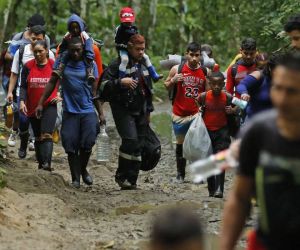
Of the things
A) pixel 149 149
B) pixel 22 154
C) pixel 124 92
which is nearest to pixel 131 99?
pixel 124 92

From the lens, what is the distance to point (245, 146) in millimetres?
4199

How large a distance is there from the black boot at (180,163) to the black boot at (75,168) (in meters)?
1.62

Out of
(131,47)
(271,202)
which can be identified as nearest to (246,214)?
(271,202)

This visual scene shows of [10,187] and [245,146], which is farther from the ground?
[245,146]

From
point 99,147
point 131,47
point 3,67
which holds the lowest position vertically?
point 99,147

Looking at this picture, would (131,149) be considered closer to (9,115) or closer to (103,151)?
(103,151)

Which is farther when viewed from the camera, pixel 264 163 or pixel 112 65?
pixel 112 65

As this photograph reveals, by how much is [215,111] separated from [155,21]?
63.5 ft

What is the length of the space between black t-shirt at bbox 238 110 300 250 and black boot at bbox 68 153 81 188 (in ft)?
22.5

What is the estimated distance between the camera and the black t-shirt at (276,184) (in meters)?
3.97

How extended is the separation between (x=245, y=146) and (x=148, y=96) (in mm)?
6630

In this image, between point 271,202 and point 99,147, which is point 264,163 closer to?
point 271,202

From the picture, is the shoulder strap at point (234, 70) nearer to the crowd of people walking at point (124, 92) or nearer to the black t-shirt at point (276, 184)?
the crowd of people walking at point (124, 92)

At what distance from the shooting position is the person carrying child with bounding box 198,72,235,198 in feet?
34.1
